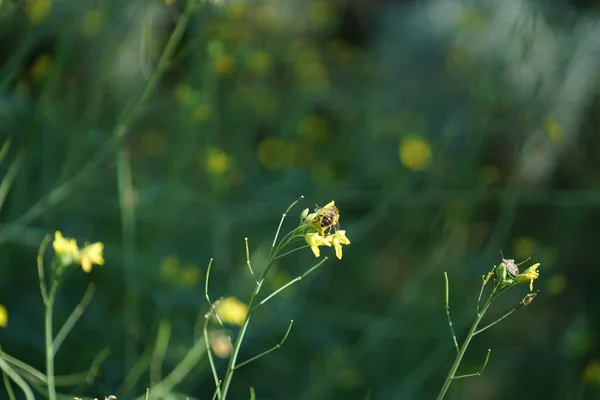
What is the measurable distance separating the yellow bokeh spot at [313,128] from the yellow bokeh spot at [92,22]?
709mm

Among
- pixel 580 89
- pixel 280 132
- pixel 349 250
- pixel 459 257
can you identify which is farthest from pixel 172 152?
pixel 580 89

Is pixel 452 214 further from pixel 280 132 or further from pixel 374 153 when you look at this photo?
Result: pixel 280 132

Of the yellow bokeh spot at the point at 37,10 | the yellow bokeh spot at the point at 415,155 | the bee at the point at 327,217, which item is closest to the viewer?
the bee at the point at 327,217

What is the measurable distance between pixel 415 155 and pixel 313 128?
51 centimetres

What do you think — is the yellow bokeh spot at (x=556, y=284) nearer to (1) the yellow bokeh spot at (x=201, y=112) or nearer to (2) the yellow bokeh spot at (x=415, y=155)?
(2) the yellow bokeh spot at (x=415, y=155)

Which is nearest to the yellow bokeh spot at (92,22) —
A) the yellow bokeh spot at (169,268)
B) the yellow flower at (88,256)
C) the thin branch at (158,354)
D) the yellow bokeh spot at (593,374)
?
the yellow bokeh spot at (169,268)

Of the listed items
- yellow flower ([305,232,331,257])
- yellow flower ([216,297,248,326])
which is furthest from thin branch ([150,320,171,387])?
yellow flower ([305,232,331,257])

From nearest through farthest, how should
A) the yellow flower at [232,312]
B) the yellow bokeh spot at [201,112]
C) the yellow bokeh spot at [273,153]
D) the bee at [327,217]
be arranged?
the bee at [327,217] → the yellow flower at [232,312] → the yellow bokeh spot at [201,112] → the yellow bokeh spot at [273,153]

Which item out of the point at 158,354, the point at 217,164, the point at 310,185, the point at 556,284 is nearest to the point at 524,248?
the point at 556,284

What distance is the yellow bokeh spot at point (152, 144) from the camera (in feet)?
8.14

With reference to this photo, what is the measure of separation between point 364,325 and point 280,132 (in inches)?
35.2

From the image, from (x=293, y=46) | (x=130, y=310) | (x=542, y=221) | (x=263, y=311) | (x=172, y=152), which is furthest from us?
(x=293, y=46)

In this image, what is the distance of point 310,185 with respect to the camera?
227 cm

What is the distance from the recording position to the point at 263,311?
6.50 ft
